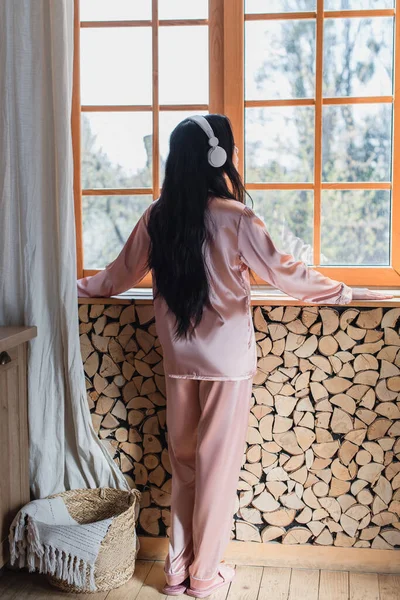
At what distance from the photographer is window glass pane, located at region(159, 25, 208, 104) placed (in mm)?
3062

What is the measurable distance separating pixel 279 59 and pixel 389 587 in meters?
1.96

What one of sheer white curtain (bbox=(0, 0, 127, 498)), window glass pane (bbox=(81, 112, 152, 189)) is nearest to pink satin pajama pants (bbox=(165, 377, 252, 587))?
sheer white curtain (bbox=(0, 0, 127, 498))

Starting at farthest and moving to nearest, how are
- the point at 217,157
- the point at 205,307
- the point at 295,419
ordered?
the point at 295,419
the point at 205,307
the point at 217,157

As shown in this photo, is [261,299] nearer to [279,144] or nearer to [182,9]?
[279,144]

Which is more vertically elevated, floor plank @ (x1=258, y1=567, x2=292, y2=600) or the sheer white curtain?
the sheer white curtain

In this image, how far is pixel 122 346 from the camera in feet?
9.55

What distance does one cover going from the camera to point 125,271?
2.79 metres

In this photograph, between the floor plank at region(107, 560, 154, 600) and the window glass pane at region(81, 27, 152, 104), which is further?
the window glass pane at region(81, 27, 152, 104)

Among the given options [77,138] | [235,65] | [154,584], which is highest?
[235,65]

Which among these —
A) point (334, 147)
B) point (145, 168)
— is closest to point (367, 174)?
point (334, 147)

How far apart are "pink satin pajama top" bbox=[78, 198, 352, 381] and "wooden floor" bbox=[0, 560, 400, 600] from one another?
0.76m

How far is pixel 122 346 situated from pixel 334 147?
3.59ft

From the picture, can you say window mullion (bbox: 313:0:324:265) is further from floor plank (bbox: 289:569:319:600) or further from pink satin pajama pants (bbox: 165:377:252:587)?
floor plank (bbox: 289:569:319:600)

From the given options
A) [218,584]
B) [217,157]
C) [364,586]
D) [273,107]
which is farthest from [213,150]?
[364,586]
